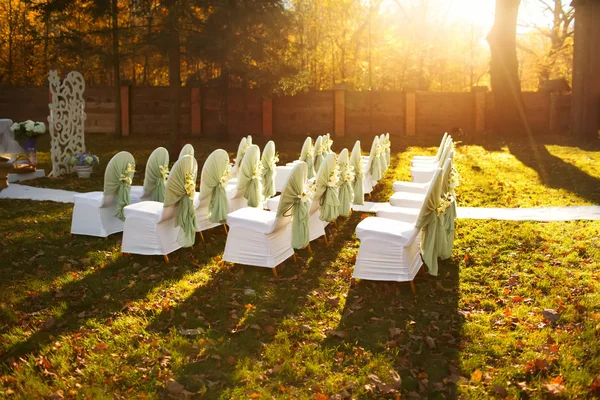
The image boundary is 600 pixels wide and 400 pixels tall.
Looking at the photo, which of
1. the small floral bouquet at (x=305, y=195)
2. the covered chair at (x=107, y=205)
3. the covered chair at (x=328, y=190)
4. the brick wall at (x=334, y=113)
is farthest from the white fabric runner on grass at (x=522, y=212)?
the brick wall at (x=334, y=113)

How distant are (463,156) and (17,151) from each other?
38.9 feet

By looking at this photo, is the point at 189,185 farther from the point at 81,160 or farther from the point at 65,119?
the point at 65,119

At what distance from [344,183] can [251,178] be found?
4.45 feet

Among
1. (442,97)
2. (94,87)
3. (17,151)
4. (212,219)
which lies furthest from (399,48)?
(212,219)

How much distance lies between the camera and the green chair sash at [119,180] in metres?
8.48

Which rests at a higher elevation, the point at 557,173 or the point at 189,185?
the point at 189,185

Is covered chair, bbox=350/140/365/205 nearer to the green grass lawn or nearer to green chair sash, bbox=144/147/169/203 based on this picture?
the green grass lawn

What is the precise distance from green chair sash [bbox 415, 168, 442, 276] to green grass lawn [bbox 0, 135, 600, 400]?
0.33 meters

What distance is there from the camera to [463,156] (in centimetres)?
1667

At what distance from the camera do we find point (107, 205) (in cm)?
870

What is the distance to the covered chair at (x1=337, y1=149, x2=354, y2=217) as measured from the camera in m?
8.95

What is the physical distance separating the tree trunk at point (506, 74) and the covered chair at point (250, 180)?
14275 millimetres

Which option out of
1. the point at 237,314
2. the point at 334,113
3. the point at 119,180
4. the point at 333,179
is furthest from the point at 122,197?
the point at 334,113

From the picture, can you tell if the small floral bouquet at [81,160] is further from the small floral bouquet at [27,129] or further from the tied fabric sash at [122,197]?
the tied fabric sash at [122,197]
